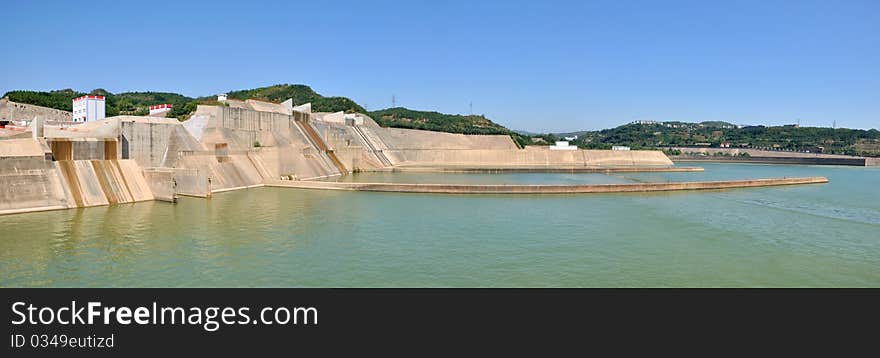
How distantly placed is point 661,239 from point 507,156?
4236 centimetres

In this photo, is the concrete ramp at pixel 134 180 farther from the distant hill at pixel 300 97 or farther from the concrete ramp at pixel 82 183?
the distant hill at pixel 300 97

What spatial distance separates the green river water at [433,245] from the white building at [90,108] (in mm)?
15740

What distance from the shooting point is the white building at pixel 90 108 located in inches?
1207

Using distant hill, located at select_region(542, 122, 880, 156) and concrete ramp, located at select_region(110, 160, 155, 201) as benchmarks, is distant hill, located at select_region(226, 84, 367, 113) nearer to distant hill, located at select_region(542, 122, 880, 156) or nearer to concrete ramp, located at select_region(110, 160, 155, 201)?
distant hill, located at select_region(542, 122, 880, 156)

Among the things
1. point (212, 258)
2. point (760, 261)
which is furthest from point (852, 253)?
point (212, 258)

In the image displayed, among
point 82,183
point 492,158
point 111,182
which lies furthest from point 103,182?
point 492,158

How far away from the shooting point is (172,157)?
22.0m

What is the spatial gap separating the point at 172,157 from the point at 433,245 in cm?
1502

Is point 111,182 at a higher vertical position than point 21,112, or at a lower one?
lower

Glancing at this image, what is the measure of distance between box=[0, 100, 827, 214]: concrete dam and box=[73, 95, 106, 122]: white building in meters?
1.46

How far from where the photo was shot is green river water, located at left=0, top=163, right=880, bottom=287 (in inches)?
371

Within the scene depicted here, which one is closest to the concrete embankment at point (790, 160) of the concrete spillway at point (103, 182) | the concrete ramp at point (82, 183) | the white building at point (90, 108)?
the white building at point (90, 108)

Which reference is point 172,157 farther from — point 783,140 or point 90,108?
point 783,140
